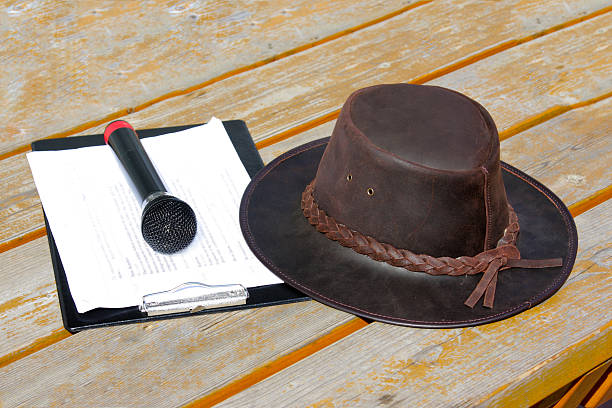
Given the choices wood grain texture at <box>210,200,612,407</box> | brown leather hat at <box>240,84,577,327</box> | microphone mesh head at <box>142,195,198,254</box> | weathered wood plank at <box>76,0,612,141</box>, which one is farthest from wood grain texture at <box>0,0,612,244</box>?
wood grain texture at <box>210,200,612,407</box>

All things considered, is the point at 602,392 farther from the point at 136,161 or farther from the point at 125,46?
the point at 125,46

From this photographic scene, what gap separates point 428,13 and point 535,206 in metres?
0.74

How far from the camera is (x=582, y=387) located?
1.11 m

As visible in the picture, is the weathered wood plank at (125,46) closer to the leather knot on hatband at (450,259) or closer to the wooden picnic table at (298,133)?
the wooden picnic table at (298,133)

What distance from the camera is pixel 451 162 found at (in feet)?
2.82

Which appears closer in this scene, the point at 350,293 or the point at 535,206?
the point at 350,293

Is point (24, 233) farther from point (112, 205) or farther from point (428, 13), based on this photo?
point (428, 13)

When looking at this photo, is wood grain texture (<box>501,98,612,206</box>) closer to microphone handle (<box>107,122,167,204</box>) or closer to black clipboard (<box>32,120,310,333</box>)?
black clipboard (<box>32,120,310,333</box>)

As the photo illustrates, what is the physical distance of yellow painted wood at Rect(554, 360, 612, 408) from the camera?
1074 mm

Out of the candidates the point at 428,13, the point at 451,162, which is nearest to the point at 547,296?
the point at 451,162

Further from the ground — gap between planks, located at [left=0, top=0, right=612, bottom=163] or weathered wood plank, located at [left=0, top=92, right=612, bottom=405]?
gap between planks, located at [left=0, top=0, right=612, bottom=163]

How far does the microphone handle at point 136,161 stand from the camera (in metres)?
1.03

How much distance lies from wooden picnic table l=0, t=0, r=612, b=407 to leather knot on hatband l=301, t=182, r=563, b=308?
0.07 meters

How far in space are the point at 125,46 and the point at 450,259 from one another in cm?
94
